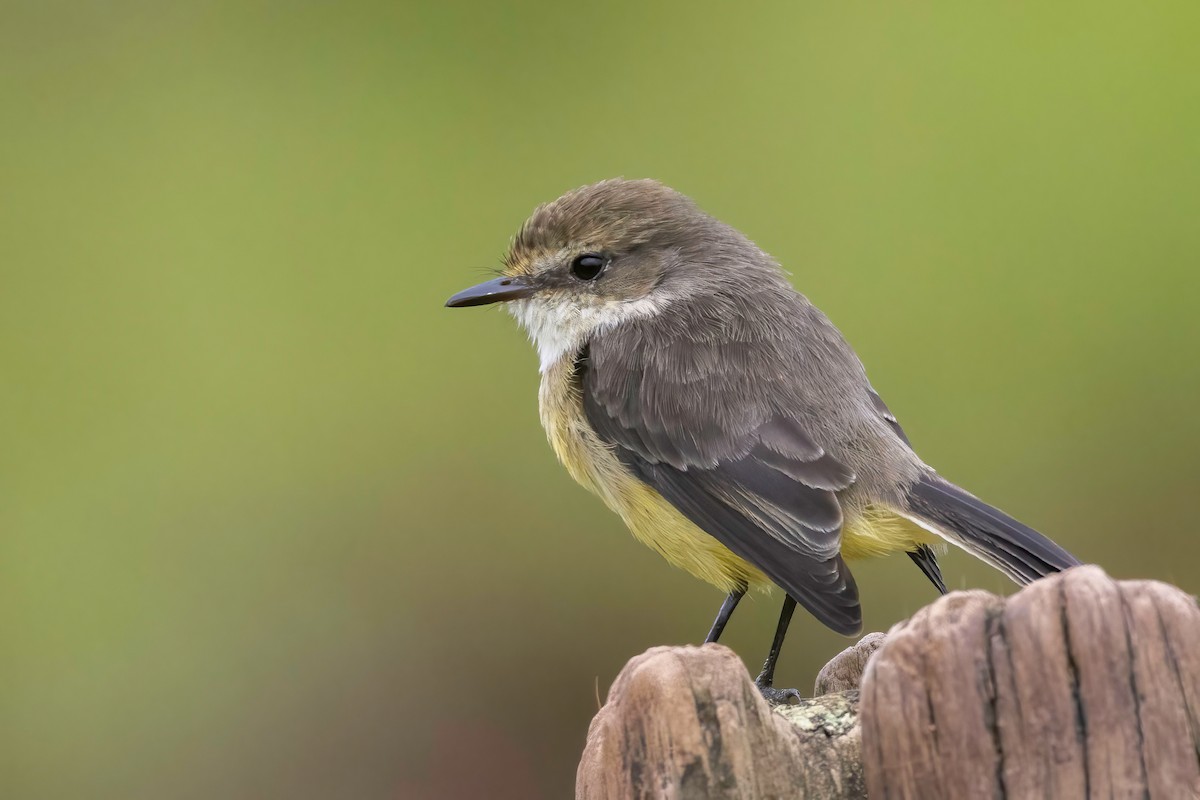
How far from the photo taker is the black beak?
4.74 meters

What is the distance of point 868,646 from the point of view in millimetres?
3447

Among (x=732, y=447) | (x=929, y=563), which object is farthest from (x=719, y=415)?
(x=929, y=563)

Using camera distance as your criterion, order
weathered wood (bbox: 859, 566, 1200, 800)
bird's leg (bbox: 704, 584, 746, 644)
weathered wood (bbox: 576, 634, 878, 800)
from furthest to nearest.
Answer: bird's leg (bbox: 704, 584, 746, 644)
weathered wood (bbox: 576, 634, 878, 800)
weathered wood (bbox: 859, 566, 1200, 800)

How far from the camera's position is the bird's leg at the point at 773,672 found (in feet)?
11.2

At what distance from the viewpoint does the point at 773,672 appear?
4.16 m

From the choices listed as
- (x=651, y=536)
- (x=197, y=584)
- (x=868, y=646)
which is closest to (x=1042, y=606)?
(x=868, y=646)

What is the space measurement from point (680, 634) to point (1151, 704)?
13.3 ft

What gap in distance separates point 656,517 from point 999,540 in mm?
1128

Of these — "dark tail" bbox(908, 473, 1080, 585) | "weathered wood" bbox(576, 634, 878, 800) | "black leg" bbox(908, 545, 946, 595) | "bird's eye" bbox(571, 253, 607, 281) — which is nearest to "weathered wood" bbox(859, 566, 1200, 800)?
"weathered wood" bbox(576, 634, 878, 800)

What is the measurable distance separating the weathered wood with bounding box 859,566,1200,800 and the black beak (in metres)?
2.67

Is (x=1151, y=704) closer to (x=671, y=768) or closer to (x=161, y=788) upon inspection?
(x=671, y=768)

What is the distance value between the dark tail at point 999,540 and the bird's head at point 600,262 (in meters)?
1.30

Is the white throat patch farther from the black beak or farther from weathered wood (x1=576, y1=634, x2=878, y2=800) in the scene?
weathered wood (x1=576, y1=634, x2=878, y2=800)

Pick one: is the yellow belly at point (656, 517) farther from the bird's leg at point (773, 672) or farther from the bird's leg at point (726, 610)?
the bird's leg at point (773, 672)
